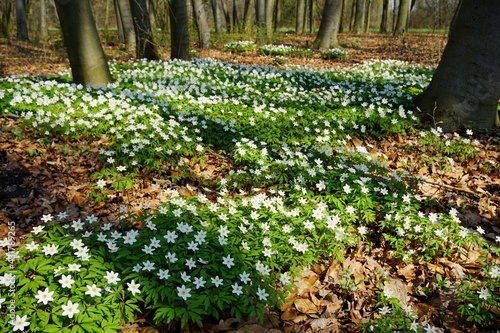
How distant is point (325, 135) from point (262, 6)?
49.5ft

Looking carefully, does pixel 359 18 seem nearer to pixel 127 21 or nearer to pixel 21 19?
pixel 127 21

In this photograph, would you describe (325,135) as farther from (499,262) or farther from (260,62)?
(260,62)

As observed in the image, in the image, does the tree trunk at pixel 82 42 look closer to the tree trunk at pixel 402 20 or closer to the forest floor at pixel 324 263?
the forest floor at pixel 324 263

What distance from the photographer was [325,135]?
6070 mm

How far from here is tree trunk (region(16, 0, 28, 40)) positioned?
1983 cm

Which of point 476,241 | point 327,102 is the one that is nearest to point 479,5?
point 327,102

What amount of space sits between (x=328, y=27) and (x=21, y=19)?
18112mm

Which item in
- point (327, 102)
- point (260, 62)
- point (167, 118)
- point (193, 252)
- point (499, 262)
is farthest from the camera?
point (260, 62)

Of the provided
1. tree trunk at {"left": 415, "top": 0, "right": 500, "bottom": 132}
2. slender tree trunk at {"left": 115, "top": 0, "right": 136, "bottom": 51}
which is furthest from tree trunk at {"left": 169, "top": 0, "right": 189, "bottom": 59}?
→ tree trunk at {"left": 415, "top": 0, "right": 500, "bottom": 132}

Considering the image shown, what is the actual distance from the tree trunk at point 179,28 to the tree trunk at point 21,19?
46.7ft

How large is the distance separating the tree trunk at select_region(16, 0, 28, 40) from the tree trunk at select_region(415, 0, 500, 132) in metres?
22.7

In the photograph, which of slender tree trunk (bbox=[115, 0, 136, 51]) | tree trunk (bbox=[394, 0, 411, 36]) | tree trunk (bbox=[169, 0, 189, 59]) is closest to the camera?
tree trunk (bbox=[169, 0, 189, 59])

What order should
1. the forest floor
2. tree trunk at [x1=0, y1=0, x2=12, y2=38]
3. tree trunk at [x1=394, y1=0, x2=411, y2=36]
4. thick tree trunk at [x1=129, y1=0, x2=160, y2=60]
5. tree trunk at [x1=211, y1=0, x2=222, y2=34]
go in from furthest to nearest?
1. tree trunk at [x1=394, y1=0, x2=411, y2=36]
2. tree trunk at [x1=0, y1=0, x2=12, y2=38]
3. tree trunk at [x1=211, y1=0, x2=222, y2=34]
4. thick tree trunk at [x1=129, y1=0, x2=160, y2=60]
5. the forest floor

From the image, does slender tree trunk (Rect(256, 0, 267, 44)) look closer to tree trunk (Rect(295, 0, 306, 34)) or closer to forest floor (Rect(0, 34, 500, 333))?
tree trunk (Rect(295, 0, 306, 34))
